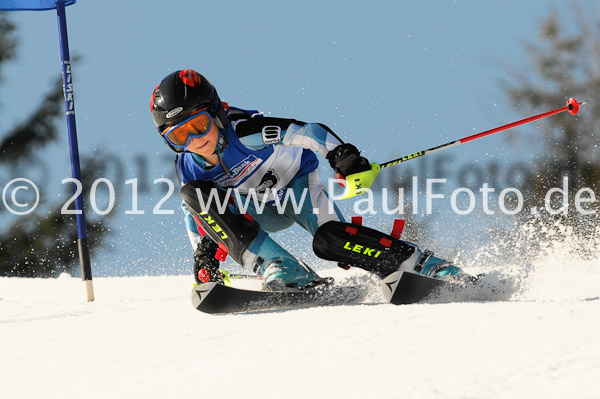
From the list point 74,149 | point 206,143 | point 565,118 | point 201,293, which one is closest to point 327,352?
point 201,293

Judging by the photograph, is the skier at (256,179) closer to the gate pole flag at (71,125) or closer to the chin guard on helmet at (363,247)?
the chin guard on helmet at (363,247)

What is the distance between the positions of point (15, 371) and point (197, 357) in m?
0.78

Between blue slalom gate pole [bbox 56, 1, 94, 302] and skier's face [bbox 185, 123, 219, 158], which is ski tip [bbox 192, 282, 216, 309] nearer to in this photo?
skier's face [bbox 185, 123, 219, 158]

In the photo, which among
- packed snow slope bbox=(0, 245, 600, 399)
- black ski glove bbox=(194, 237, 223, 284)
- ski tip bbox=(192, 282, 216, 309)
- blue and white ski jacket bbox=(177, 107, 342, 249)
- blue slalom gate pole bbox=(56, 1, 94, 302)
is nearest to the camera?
packed snow slope bbox=(0, 245, 600, 399)

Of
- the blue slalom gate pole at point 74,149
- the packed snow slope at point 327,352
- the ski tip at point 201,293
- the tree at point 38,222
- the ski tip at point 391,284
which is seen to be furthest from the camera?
the tree at point 38,222

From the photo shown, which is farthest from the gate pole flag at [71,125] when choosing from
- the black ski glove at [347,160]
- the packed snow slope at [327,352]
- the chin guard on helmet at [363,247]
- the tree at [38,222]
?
the tree at [38,222]

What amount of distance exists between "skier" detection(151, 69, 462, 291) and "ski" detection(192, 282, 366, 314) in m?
0.11

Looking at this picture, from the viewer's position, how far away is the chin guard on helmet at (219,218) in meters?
4.03

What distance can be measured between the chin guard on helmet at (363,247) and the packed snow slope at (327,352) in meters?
0.24

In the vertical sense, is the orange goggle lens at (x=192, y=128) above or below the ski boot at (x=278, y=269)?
above

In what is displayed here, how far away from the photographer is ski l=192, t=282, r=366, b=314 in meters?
3.71

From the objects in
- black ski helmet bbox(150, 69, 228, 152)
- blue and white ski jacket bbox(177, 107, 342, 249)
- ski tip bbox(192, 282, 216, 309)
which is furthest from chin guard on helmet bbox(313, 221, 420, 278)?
black ski helmet bbox(150, 69, 228, 152)

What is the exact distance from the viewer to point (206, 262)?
4531mm

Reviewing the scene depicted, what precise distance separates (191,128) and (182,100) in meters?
0.17
